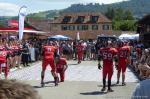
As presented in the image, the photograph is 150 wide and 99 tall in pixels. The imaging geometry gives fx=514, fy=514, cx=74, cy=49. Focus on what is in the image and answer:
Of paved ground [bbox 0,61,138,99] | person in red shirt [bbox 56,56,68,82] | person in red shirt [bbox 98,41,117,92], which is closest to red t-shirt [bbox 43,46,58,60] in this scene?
paved ground [bbox 0,61,138,99]

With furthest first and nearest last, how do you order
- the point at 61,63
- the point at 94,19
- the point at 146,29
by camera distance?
the point at 94,19, the point at 146,29, the point at 61,63

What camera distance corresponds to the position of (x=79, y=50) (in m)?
38.9

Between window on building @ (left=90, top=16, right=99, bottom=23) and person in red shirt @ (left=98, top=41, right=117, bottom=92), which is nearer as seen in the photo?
person in red shirt @ (left=98, top=41, right=117, bottom=92)

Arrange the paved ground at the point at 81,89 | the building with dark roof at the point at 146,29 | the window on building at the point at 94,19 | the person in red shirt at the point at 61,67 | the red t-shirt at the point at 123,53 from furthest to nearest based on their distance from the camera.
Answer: the window on building at the point at 94,19
the building with dark roof at the point at 146,29
the person in red shirt at the point at 61,67
the red t-shirt at the point at 123,53
the paved ground at the point at 81,89

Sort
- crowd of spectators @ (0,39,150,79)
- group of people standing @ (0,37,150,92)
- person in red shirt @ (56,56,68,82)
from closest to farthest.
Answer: group of people standing @ (0,37,150,92)
person in red shirt @ (56,56,68,82)
crowd of spectators @ (0,39,150,79)

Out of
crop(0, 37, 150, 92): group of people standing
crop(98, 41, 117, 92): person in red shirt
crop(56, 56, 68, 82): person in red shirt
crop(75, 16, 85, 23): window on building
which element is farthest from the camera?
crop(75, 16, 85, 23): window on building

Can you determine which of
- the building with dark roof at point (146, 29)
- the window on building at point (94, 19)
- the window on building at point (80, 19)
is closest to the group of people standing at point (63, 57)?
the building with dark roof at point (146, 29)

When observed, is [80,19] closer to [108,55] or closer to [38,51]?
[38,51]

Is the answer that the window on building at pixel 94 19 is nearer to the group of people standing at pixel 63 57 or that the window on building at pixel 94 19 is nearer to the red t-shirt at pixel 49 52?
the group of people standing at pixel 63 57

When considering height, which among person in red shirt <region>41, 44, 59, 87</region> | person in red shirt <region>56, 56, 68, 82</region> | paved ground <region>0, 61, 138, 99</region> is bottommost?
paved ground <region>0, 61, 138, 99</region>

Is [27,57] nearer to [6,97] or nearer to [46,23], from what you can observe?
[6,97]

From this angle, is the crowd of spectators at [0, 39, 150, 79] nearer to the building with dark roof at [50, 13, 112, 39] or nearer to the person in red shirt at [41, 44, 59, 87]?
the person in red shirt at [41, 44, 59, 87]

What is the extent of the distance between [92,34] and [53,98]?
8944cm

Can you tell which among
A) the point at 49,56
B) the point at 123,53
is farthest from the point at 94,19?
the point at 49,56
